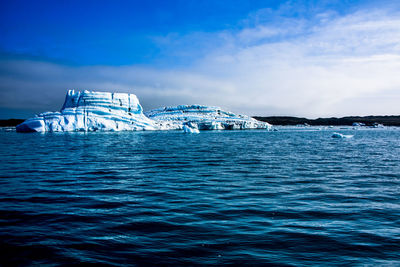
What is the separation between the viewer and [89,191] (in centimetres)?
894

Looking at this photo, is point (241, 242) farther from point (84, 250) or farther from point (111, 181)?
point (111, 181)

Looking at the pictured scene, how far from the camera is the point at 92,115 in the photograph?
62188mm

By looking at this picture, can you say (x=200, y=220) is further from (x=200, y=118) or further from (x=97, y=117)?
(x=200, y=118)

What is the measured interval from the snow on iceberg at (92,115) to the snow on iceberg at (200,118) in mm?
12248

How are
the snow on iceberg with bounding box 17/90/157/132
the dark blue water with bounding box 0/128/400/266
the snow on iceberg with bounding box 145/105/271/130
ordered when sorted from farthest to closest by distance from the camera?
the snow on iceberg with bounding box 145/105/271/130 < the snow on iceberg with bounding box 17/90/157/132 < the dark blue water with bounding box 0/128/400/266

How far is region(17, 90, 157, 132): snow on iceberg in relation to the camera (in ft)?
193

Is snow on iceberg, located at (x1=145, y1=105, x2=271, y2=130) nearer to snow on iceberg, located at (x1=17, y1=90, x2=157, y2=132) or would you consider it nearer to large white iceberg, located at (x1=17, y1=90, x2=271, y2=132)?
large white iceberg, located at (x1=17, y1=90, x2=271, y2=132)

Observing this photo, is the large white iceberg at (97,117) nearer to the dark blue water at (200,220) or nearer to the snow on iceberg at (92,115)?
the snow on iceberg at (92,115)

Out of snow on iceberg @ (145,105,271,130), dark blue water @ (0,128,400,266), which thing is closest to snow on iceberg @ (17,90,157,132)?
snow on iceberg @ (145,105,271,130)

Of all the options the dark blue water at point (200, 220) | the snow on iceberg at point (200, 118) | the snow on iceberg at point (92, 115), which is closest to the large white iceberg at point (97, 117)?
the snow on iceberg at point (92, 115)

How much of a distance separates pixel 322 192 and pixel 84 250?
22.1 ft

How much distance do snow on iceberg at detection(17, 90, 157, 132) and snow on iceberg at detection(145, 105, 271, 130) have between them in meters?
12.2

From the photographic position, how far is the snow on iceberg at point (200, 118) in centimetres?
8712

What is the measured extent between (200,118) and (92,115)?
39135mm
